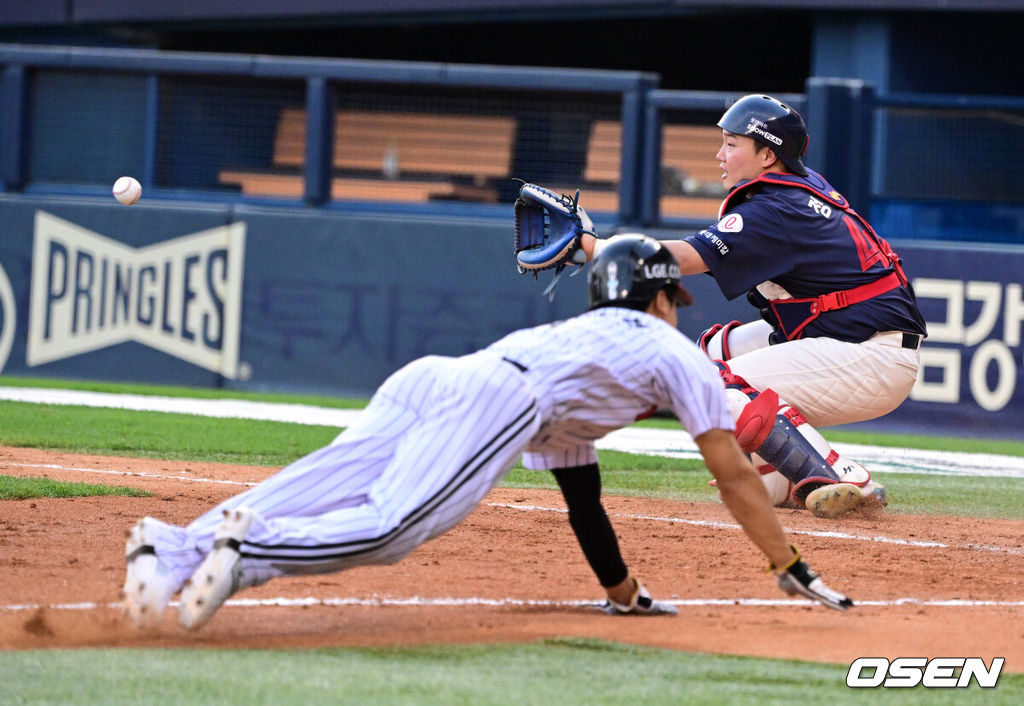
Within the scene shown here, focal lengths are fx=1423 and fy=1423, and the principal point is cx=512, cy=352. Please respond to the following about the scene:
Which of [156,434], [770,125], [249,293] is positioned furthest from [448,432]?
[249,293]

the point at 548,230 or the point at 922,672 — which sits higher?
the point at 548,230

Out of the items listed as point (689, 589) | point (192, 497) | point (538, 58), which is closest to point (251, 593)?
point (689, 589)

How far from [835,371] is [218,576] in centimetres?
356

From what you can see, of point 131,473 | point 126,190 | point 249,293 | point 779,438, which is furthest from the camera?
point 249,293

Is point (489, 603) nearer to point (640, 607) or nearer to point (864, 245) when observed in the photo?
point (640, 607)

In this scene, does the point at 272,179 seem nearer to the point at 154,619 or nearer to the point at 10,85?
the point at 10,85

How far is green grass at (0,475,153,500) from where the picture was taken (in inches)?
229

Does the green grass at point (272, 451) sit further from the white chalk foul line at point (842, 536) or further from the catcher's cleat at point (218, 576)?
the catcher's cleat at point (218, 576)

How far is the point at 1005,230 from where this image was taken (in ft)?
37.2

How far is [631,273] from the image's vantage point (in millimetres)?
3830

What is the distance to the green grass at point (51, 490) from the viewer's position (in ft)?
19.1

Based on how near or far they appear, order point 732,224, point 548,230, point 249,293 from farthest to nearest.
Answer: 1. point 249,293
2. point 548,230
3. point 732,224

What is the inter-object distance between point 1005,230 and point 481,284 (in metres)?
4.23

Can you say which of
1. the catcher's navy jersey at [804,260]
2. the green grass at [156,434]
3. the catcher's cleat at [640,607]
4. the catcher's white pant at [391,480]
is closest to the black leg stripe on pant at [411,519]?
the catcher's white pant at [391,480]
